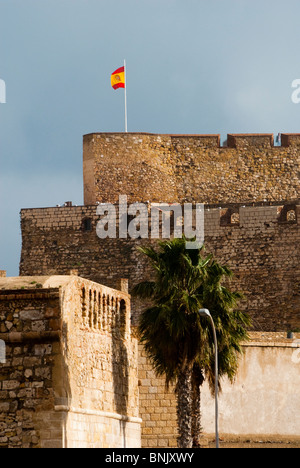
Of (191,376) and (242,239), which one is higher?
(242,239)

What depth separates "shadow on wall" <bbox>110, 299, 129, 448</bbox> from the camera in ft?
101

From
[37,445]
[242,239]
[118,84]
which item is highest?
[118,84]

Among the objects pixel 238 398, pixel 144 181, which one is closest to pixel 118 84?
pixel 144 181

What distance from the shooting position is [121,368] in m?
31.6

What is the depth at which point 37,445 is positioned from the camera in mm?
26047

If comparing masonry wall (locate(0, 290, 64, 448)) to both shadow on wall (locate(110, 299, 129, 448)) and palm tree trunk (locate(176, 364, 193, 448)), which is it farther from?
palm tree trunk (locate(176, 364, 193, 448))

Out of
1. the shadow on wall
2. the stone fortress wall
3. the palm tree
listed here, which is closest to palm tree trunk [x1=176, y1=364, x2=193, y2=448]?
the palm tree

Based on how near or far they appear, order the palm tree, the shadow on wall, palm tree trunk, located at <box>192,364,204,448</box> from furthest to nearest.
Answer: palm tree trunk, located at <box>192,364,204,448</box>
the palm tree
the shadow on wall

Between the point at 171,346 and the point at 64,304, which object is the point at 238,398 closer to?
the point at 171,346

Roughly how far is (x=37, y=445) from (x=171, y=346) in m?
5.85

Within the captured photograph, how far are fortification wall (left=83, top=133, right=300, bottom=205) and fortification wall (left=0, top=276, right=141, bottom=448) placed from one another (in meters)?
21.5

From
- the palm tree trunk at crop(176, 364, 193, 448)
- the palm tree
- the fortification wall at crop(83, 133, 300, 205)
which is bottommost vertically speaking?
the palm tree trunk at crop(176, 364, 193, 448)

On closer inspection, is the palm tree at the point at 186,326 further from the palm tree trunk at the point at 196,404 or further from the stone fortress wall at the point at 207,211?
the stone fortress wall at the point at 207,211

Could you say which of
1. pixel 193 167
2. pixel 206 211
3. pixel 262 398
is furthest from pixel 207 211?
pixel 262 398
